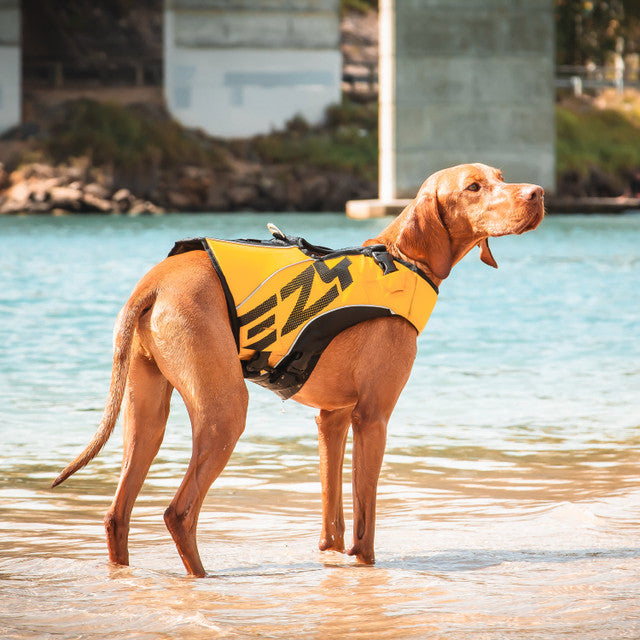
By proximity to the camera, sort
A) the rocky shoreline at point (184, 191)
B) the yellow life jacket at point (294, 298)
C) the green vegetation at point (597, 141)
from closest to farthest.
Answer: the yellow life jacket at point (294, 298), the rocky shoreline at point (184, 191), the green vegetation at point (597, 141)

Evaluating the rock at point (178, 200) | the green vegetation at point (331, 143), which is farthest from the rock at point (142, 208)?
the green vegetation at point (331, 143)

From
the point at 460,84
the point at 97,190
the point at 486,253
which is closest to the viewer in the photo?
the point at 486,253

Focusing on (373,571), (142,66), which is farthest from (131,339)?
(142,66)

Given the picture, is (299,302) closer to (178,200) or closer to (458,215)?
(458,215)

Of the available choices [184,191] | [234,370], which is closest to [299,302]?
[234,370]

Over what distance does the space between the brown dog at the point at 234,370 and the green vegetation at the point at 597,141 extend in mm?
45658

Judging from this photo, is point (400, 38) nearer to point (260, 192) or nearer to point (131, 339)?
point (260, 192)

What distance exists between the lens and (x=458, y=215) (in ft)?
16.4

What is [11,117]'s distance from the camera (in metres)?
49.7

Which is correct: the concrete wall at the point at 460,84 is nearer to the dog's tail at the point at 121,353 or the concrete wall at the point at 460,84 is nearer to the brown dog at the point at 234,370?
the brown dog at the point at 234,370

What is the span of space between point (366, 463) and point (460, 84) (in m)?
35.1

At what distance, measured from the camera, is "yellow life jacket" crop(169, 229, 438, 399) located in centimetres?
471

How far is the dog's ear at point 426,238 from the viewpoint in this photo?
5023 millimetres

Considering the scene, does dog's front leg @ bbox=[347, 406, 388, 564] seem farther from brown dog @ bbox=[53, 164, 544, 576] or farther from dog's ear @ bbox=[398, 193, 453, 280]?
dog's ear @ bbox=[398, 193, 453, 280]
